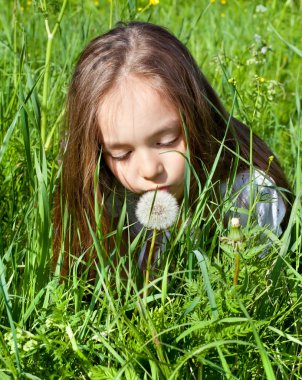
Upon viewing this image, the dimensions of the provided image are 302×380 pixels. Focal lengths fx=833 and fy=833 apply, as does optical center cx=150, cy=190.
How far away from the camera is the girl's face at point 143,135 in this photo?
1961 mm

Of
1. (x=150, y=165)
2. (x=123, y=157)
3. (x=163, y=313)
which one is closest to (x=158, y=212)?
(x=163, y=313)

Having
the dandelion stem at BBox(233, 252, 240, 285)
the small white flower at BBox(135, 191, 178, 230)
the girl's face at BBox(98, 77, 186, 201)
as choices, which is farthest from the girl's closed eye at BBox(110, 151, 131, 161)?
the dandelion stem at BBox(233, 252, 240, 285)

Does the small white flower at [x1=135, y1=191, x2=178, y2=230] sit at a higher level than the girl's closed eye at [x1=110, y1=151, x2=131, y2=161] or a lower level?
higher

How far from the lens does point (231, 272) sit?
1582 millimetres

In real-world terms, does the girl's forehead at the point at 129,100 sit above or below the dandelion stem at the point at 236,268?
above

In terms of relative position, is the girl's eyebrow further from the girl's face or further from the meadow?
the meadow

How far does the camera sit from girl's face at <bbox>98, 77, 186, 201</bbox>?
1.96m

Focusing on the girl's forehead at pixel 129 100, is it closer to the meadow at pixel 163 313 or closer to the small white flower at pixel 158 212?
the meadow at pixel 163 313

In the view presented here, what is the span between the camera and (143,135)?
1.95 metres

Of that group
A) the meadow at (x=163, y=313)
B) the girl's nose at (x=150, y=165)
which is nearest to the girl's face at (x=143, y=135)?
the girl's nose at (x=150, y=165)

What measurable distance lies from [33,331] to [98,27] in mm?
2245

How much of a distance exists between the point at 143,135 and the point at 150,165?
0.24ft

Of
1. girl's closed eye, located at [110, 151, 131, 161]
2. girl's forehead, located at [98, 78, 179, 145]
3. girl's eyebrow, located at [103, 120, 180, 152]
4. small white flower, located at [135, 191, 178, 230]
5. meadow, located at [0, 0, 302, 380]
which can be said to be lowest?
→ meadow, located at [0, 0, 302, 380]

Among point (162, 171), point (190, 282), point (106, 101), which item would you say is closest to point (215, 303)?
point (190, 282)
